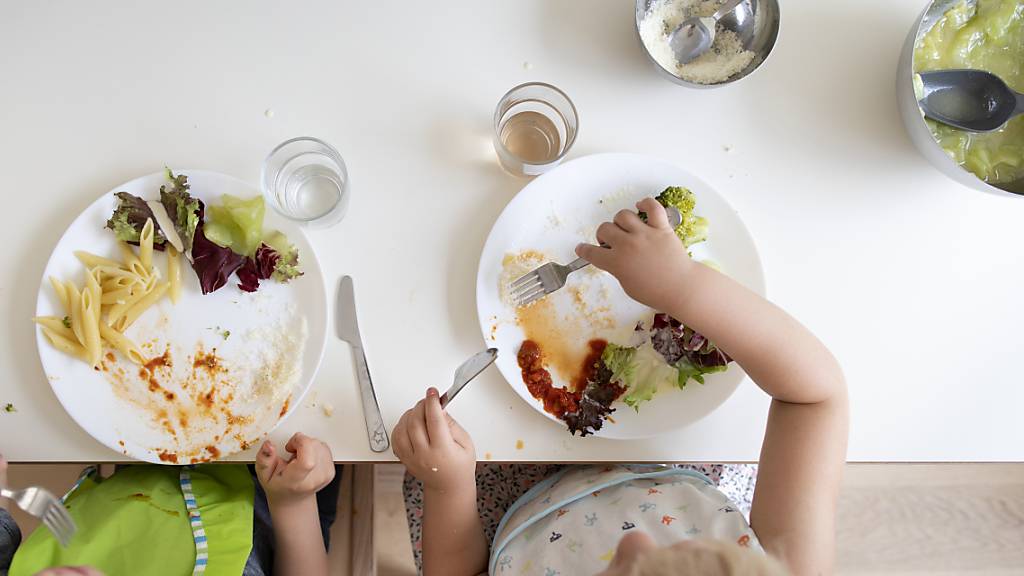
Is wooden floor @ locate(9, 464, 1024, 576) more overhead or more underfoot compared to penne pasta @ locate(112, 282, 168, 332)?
more underfoot

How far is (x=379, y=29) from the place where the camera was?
3.18ft

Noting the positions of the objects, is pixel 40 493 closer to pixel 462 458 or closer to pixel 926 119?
pixel 462 458

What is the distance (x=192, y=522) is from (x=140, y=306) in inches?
11.9

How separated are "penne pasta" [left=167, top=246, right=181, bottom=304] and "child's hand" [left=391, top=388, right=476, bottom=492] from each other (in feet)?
1.09

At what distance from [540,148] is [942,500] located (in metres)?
1.38

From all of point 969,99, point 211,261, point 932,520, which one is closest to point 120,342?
point 211,261

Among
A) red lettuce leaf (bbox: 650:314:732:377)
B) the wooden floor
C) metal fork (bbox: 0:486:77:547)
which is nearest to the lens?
metal fork (bbox: 0:486:77:547)

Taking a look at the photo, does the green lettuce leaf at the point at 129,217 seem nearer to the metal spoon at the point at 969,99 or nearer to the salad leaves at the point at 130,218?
the salad leaves at the point at 130,218

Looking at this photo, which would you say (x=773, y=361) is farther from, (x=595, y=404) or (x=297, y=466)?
(x=297, y=466)

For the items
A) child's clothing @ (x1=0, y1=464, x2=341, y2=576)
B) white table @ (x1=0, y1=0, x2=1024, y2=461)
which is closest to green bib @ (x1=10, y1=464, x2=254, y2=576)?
child's clothing @ (x1=0, y1=464, x2=341, y2=576)

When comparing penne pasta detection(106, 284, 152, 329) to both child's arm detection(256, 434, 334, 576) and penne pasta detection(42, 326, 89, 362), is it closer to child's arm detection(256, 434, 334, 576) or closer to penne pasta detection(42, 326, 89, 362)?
penne pasta detection(42, 326, 89, 362)

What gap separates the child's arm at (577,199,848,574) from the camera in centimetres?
86

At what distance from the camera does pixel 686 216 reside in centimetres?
93

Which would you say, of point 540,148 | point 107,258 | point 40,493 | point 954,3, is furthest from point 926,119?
point 40,493
